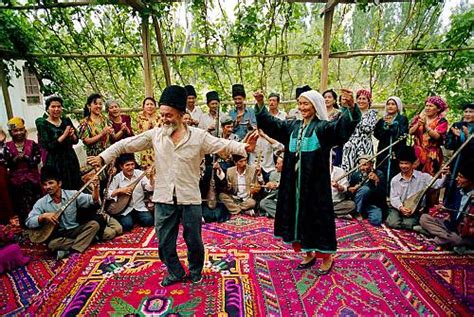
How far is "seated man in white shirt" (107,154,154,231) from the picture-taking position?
14.4ft

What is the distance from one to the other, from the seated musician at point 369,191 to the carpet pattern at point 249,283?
67cm

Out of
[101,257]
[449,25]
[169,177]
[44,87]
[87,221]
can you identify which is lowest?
[101,257]

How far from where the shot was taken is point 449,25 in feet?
18.8

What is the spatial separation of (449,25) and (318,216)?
188 inches

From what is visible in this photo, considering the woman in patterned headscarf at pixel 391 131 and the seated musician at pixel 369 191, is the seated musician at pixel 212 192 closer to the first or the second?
the seated musician at pixel 369 191

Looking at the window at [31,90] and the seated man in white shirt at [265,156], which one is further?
the window at [31,90]

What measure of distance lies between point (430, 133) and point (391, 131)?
473mm

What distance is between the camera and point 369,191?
4691mm

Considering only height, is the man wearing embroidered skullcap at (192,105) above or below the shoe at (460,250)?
above

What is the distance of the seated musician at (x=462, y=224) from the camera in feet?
11.9

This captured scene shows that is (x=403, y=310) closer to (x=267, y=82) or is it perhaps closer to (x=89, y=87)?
(x=267, y=82)

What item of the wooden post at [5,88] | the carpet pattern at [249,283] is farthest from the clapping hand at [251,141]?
the wooden post at [5,88]

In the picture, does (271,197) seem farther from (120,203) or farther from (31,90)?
(31,90)

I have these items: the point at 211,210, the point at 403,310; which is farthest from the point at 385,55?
the point at 403,310
